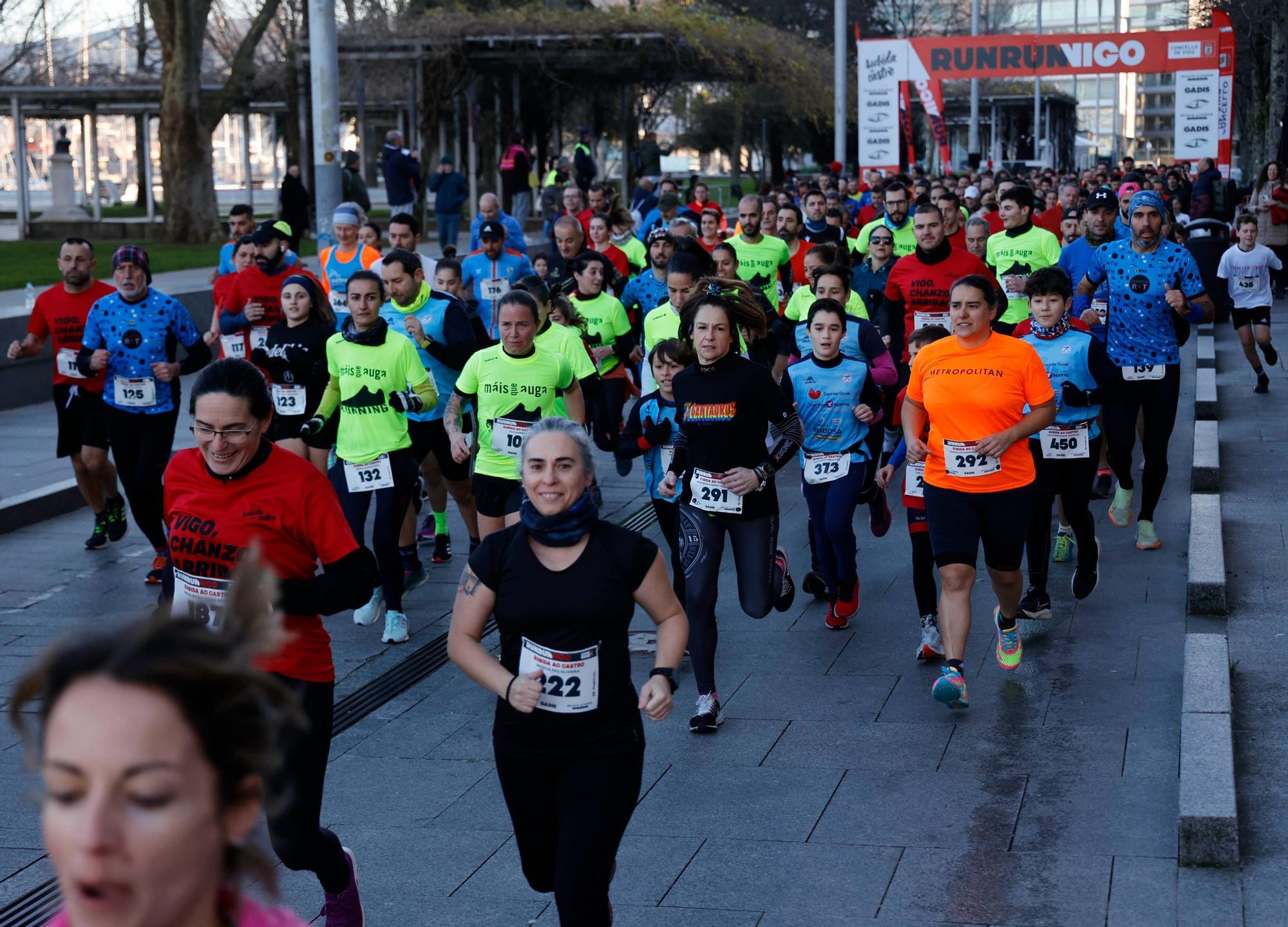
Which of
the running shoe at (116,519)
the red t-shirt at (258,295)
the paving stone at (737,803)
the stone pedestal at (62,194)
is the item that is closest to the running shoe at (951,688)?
the paving stone at (737,803)

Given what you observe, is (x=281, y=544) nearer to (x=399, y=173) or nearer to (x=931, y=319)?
(x=931, y=319)

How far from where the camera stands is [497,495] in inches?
309

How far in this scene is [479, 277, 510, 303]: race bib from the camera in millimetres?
12422

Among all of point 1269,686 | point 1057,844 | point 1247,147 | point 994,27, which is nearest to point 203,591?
point 1057,844

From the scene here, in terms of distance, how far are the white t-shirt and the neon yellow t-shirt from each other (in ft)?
31.4

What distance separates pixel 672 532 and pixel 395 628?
149 cm

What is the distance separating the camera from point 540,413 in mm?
7773

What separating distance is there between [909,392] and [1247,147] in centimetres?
4916

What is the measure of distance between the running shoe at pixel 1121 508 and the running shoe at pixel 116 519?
5.97m

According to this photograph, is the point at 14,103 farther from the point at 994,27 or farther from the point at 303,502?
the point at 994,27

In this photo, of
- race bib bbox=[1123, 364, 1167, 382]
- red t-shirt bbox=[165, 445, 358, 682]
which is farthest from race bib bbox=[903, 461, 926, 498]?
red t-shirt bbox=[165, 445, 358, 682]

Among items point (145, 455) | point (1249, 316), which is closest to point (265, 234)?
point (145, 455)

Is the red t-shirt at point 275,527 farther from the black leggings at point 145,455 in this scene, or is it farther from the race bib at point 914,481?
the black leggings at point 145,455

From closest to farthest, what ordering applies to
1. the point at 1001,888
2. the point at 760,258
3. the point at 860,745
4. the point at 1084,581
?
the point at 1001,888 < the point at 860,745 < the point at 1084,581 < the point at 760,258
